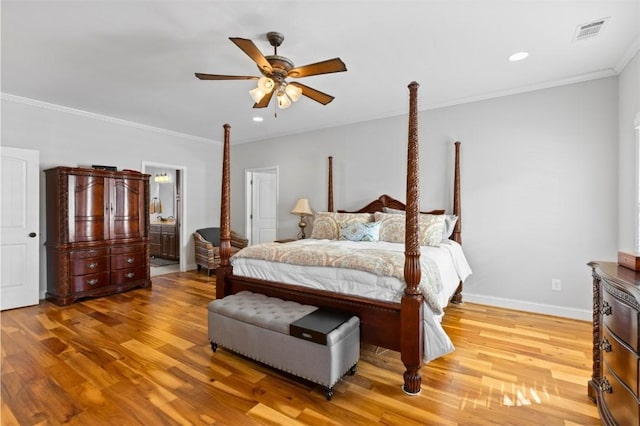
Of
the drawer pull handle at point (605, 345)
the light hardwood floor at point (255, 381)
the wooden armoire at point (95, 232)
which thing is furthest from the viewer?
the wooden armoire at point (95, 232)

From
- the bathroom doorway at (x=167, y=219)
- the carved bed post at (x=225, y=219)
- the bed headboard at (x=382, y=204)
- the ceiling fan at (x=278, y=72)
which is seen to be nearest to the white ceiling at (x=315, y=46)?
the ceiling fan at (x=278, y=72)

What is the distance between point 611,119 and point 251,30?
12.3 feet

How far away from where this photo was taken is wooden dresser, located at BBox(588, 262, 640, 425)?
121 cm

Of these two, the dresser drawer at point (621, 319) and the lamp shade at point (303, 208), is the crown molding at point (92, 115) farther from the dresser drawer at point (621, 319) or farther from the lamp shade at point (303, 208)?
the dresser drawer at point (621, 319)

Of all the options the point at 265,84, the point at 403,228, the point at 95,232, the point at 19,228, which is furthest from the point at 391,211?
the point at 19,228

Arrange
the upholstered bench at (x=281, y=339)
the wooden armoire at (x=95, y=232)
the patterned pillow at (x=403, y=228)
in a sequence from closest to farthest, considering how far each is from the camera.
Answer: the upholstered bench at (x=281, y=339) → the patterned pillow at (x=403, y=228) → the wooden armoire at (x=95, y=232)

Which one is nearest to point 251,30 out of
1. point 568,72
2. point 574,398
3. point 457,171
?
point 457,171

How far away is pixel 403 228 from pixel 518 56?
2072 millimetres

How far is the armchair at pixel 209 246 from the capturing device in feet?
17.5

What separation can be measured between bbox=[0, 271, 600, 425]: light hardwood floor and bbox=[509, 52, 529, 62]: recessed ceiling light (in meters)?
2.69

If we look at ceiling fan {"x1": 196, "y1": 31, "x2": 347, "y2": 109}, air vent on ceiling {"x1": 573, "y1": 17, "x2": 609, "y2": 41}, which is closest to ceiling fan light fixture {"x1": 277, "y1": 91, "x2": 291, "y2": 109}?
ceiling fan {"x1": 196, "y1": 31, "x2": 347, "y2": 109}

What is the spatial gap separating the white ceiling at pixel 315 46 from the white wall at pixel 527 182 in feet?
0.92

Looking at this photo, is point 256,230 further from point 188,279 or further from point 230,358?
point 230,358

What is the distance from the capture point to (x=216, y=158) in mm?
6398
